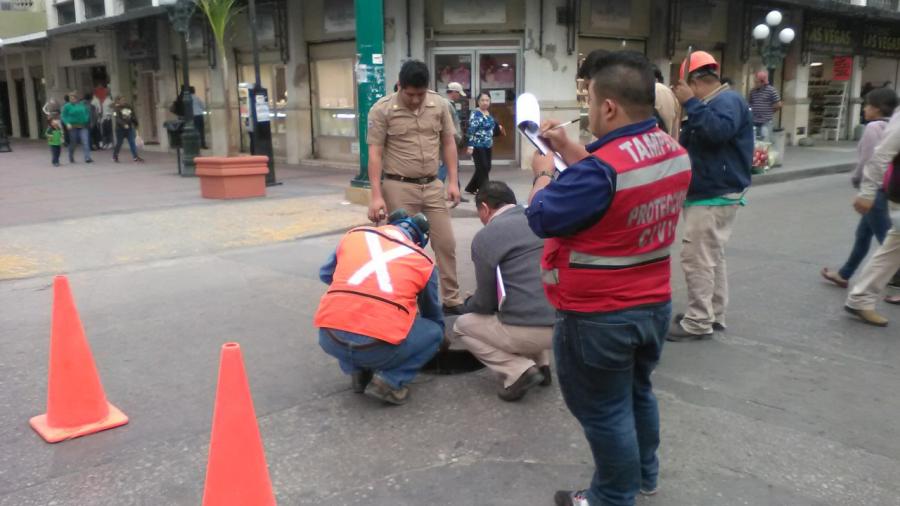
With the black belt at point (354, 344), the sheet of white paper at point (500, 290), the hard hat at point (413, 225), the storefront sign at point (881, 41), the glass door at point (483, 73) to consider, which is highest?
the storefront sign at point (881, 41)

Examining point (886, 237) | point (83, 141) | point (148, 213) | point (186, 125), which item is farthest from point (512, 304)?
point (83, 141)

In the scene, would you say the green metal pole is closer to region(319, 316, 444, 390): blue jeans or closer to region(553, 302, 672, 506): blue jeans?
region(319, 316, 444, 390): blue jeans

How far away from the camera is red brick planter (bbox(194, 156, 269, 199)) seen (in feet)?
37.7

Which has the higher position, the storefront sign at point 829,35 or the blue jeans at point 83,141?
the storefront sign at point 829,35

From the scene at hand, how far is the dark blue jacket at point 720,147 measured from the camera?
4.72 metres

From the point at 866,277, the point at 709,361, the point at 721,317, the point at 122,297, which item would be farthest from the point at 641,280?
the point at 122,297

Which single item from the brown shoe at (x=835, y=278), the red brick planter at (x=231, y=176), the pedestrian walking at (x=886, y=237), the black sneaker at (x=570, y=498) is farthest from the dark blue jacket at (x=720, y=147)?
the red brick planter at (x=231, y=176)

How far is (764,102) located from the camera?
49.0ft

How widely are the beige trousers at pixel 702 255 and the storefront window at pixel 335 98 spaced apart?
1294cm

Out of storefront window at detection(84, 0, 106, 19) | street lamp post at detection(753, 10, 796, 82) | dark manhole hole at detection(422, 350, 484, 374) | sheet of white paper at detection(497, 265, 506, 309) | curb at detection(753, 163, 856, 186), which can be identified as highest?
storefront window at detection(84, 0, 106, 19)

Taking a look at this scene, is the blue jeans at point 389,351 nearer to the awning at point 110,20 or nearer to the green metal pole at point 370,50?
the green metal pole at point 370,50

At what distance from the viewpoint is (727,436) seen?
3.65 metres

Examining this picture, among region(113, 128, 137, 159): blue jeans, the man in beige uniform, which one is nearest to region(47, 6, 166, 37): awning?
region(113, 128, 137, 159): blue jeans

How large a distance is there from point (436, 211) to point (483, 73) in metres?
10.8
